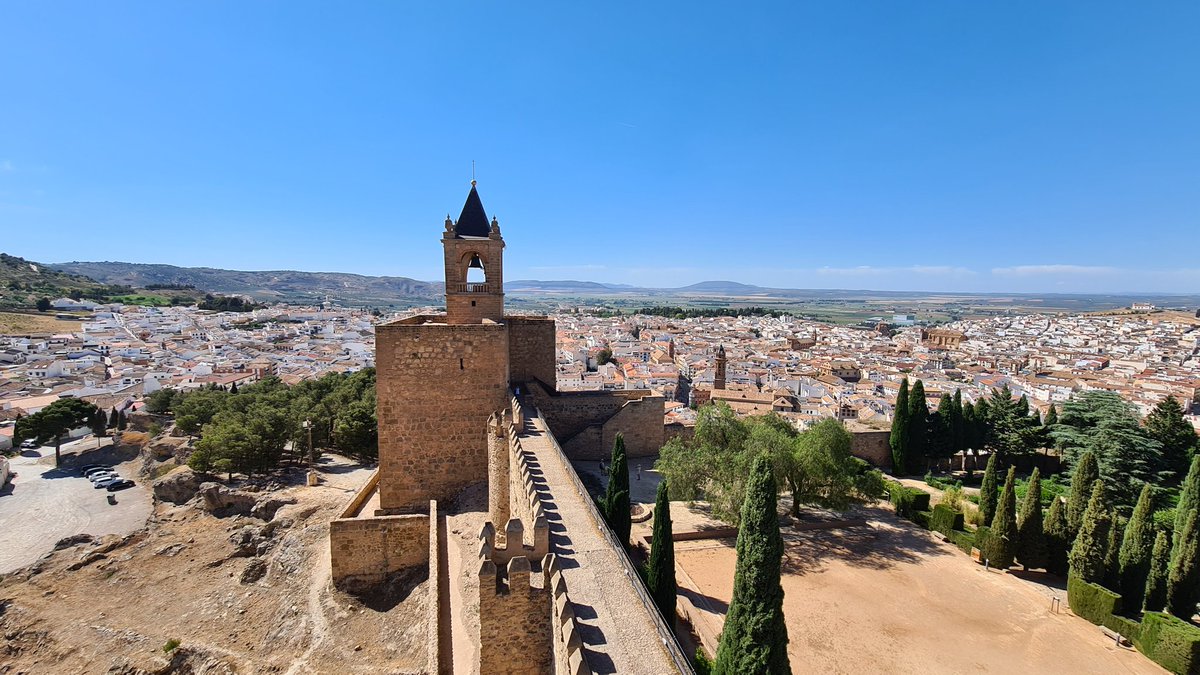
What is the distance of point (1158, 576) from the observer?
13.2m

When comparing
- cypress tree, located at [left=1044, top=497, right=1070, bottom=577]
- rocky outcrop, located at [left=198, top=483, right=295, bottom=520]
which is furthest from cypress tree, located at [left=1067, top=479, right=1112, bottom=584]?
rocky outcrop, located at [left=198, top=483, right=295, bottom=520]

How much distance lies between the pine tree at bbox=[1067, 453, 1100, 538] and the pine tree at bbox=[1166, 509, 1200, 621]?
2.24 metres

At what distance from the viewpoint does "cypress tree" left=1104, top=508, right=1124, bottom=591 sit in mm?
13719

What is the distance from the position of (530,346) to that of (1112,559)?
17759 millimetres

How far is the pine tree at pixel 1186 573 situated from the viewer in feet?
41.6

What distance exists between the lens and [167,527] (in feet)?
65.1

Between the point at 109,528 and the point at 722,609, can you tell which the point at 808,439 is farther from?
the point at 109,528

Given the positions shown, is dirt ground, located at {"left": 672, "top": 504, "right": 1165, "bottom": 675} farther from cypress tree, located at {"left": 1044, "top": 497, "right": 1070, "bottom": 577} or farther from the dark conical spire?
the dark conical spire

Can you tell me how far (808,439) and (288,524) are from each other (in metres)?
16.9

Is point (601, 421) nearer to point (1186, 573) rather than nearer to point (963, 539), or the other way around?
point (963, 539)

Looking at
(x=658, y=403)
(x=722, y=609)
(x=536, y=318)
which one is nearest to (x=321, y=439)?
(x=536, y=318)

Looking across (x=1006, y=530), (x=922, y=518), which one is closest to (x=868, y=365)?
(x=922, y=518)

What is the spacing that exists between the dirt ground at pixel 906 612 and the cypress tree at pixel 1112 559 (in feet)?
4.65

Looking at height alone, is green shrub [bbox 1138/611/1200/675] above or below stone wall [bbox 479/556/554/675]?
below
